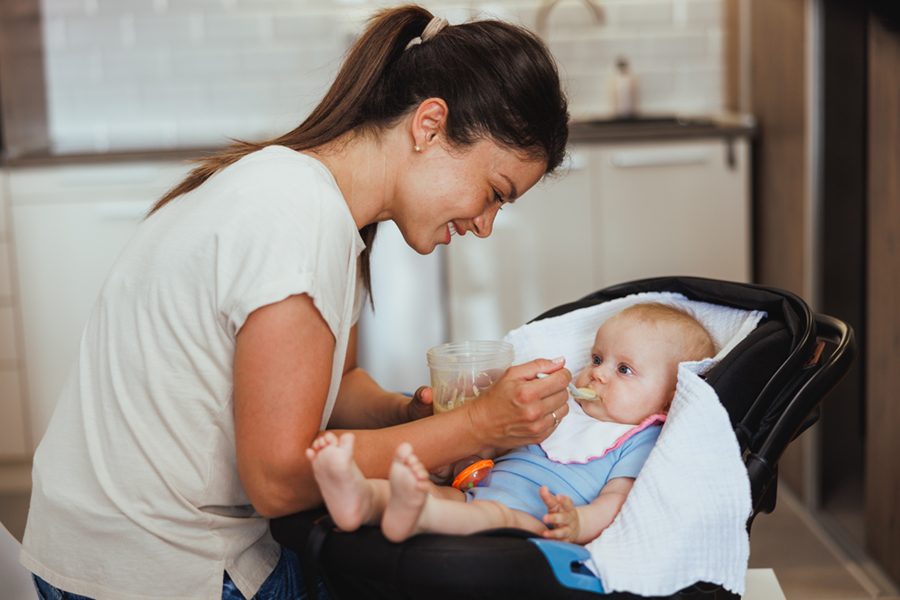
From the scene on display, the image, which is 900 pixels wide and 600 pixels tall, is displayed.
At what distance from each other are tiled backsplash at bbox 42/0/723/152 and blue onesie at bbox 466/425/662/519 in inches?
101

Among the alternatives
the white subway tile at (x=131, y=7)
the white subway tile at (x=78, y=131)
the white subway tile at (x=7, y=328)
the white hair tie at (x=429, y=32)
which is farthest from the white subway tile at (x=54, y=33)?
the white hair tie at (x=429, y=32)

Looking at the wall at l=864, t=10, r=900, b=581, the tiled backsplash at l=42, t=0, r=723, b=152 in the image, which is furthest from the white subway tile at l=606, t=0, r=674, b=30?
the wall at l=864, t=10, r=900, b=581

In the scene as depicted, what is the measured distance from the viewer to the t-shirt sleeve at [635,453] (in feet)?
4.82

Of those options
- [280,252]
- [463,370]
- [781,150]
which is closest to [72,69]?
[781,150]

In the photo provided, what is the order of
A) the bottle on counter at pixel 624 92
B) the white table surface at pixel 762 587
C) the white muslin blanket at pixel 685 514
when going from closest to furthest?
1. the white muslin blanket at pixel 685 514
2. the white table surface at pixel 762 587
3. the bottle on counter at pixel 624 92

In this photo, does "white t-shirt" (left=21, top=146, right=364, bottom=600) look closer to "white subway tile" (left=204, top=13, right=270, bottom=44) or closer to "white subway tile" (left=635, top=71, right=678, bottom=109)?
"white subway tile" (left=204, top=13, right=270, bottom=44)

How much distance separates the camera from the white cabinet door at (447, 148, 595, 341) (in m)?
3.41

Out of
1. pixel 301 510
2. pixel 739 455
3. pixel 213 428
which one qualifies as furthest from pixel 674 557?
pixel 213 428

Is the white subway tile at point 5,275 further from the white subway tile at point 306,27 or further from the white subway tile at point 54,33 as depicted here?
the white subway tile at point 306,27

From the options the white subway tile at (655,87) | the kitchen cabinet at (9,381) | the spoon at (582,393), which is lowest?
the kitchen cabinet at (9,381)

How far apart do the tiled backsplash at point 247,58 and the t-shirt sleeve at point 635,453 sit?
2544 mm

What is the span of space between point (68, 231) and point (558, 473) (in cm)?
237

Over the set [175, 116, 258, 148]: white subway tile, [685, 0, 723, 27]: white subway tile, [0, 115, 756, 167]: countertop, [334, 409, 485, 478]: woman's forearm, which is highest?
[685, 0, 723, 27]: white subway tile

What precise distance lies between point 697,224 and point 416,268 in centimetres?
90
